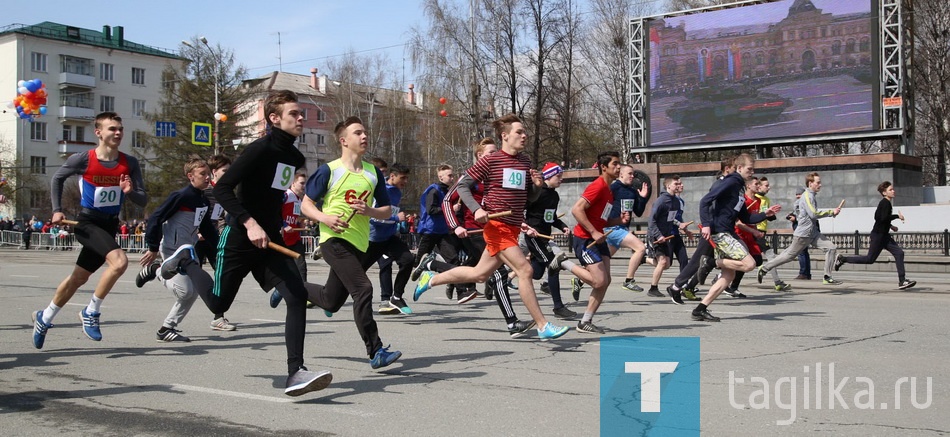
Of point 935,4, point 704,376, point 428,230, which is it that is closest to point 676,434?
point 704,376

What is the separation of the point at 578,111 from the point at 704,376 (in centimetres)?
4394

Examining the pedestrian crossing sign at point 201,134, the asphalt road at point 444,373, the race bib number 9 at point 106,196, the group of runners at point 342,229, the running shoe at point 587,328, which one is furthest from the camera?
the pedestrian crossing sign at point 201,134

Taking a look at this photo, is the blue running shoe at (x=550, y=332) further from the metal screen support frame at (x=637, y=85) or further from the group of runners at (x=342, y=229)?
the metal screen support frame at (x=637, y=85)

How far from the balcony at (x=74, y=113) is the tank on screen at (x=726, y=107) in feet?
185

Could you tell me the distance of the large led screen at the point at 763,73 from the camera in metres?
32.9

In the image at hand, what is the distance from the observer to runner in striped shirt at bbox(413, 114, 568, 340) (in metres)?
8.03

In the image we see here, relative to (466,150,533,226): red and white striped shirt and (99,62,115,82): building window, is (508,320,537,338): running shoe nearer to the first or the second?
(466,150,533,226): red and white striped shirt

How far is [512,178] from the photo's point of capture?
322 inches

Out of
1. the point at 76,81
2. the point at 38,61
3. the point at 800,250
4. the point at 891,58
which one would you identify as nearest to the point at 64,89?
the point at 76,81

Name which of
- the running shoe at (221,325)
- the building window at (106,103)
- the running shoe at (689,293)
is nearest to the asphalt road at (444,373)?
the running shoe at (221,325)

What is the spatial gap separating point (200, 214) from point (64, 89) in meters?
74.5

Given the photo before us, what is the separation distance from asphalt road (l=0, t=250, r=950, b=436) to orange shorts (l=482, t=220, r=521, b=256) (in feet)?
2.83

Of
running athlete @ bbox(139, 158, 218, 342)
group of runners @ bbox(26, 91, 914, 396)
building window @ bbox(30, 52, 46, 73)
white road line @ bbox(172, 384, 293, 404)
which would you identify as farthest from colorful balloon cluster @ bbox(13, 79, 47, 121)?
building window @ bbox(30, 52, 46, 73)

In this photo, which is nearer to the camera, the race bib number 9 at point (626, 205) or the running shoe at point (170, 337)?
the running shoe at point (170, 337)
